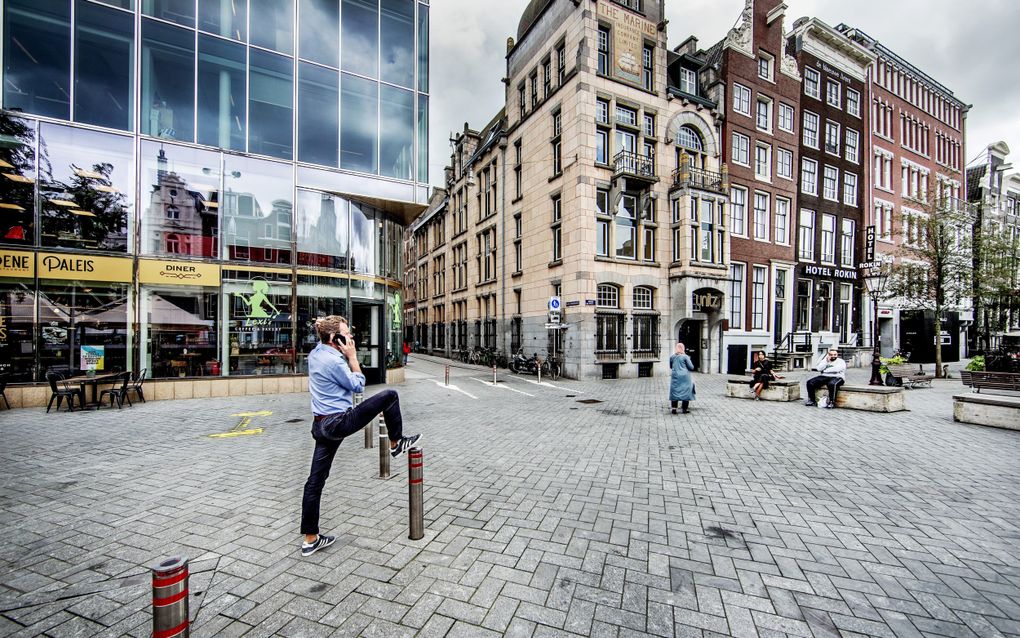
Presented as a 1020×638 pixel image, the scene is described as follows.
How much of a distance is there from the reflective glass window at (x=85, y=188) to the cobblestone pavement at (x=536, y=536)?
709cm

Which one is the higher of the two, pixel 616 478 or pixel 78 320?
pixel 78 320

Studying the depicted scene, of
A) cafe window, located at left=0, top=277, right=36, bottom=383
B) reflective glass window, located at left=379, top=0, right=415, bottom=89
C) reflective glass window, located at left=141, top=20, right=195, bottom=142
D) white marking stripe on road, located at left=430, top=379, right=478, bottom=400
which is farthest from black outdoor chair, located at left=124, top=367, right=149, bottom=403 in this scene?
reflective glass window, located at left=379, top=0, right=415, bottom=89

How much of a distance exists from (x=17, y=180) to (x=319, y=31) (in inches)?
404

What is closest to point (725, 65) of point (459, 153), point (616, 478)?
point (459, 153)

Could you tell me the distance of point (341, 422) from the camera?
12.6ft

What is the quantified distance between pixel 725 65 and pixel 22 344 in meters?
31.4

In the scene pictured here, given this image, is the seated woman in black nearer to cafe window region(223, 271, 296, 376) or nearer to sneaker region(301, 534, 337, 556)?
sneaker region(301, 534, 337, 556)

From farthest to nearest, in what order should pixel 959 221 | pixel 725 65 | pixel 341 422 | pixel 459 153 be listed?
pixel 459 153 < pixel 725 65 < pixel 959 221 < pixel 341 422

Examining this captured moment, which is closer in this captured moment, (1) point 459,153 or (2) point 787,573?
(2) point 787,573

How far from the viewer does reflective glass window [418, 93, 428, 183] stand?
16562mm

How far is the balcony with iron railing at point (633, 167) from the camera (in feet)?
63.9

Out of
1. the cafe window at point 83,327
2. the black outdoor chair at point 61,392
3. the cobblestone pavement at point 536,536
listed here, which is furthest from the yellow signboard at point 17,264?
the cobblestone pavement at point 536,536

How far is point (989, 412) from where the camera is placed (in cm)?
895

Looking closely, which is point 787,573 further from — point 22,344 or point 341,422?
point 22,344
